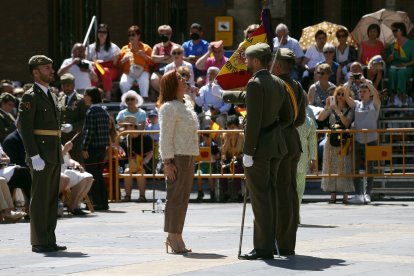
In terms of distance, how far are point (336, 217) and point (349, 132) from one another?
3.68 m

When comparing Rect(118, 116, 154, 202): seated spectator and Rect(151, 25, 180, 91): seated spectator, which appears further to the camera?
Rect(151, 25, 180, 91): seated spectator

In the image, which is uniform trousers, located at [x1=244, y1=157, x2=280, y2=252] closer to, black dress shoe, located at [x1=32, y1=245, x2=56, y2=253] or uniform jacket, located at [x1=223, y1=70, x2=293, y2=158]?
uniform jacket, located at [x1=223, y1=70, x2=293, y2=158]

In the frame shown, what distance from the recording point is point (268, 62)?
1299 centimetres

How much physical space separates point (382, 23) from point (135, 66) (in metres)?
5.08

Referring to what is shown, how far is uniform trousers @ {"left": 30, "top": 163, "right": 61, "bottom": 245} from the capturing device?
45.9 feet

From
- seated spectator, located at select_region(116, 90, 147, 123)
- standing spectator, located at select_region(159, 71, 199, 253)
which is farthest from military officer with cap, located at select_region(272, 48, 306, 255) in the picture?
seated spectator, located at select_region(116, 90, 147, 123)

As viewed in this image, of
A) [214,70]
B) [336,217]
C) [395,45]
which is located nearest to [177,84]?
[336,217]

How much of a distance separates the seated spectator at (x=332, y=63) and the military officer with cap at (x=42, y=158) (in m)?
10.9

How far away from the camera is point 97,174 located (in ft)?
69.8

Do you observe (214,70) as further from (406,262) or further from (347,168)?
(406,262)

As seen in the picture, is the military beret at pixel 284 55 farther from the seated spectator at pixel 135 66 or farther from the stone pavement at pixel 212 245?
the seated spectator at pixel 135 66

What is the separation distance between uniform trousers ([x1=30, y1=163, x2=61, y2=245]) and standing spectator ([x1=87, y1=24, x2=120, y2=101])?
11795 millimetres

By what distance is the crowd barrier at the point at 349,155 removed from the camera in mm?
21984

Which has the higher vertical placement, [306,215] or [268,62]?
[268,62]
